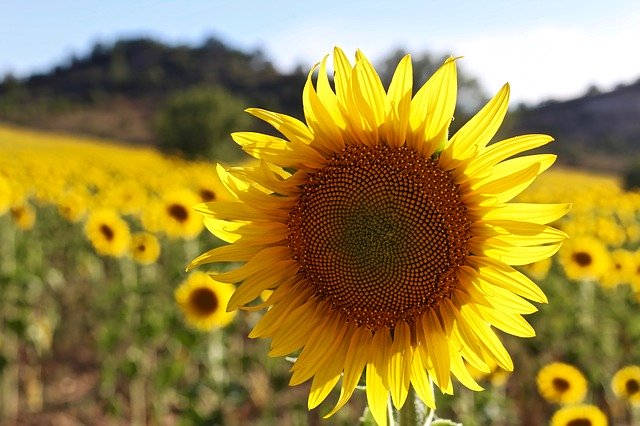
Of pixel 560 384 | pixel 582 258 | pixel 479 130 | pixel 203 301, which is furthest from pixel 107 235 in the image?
pixel 479 130

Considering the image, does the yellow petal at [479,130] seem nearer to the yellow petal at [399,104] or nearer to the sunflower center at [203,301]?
the yellow petal at [399,104]

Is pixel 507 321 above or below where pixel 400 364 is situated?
above

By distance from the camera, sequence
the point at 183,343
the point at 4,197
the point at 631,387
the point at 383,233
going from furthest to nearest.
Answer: the point at 4,197 → the point at 183,343 → the point at 631,387 → the point at 383,233

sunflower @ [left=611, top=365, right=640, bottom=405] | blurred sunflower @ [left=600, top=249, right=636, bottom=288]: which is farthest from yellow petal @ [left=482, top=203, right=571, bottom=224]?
blurred sunflower @ [left=600, top=249, right=636, bottom=288]

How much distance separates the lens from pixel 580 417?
14.7 ft

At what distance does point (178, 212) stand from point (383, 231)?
5.10m

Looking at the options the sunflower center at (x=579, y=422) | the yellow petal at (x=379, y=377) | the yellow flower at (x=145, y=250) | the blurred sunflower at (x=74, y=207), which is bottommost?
the blurred sunflower at (x=74, y=207)

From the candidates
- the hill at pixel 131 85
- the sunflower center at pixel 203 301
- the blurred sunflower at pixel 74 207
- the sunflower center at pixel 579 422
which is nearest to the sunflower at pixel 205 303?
the sunflower center at pixel 203 301

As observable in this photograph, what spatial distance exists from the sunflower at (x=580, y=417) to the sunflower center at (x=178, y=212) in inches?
→ 151

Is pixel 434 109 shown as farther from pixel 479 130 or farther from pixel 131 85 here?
pixel 131 85

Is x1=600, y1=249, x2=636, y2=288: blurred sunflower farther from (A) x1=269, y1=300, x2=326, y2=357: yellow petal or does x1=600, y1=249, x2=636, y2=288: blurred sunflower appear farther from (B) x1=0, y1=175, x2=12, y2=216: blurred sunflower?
(B) x1=0, y1=175, x2=12, y2=216: blurred sunflower

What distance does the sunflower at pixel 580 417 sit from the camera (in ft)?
14.3

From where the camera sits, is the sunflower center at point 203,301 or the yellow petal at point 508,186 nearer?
the yellow petal at point 508,186

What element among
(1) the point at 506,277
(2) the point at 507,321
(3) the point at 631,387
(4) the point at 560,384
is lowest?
(4) the point at 560,384
